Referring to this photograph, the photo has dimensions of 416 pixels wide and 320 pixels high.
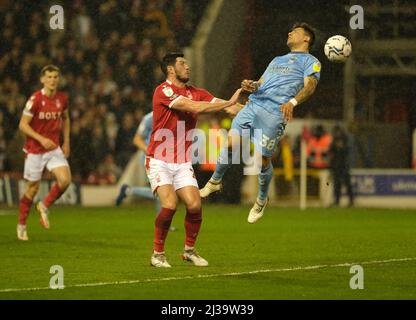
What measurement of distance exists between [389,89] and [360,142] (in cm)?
315

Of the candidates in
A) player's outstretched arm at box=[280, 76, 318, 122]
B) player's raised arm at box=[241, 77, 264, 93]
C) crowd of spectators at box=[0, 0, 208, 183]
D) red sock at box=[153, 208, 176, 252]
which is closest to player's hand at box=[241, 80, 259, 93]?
player's raised arm at box=[241, 77, 264, 93]

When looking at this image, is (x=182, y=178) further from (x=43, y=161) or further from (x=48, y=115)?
(x=43, y=161)

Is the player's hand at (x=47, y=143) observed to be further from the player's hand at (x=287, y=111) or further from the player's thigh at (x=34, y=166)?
the player's hand at (x=287, y=111)

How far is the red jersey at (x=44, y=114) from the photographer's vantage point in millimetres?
16391

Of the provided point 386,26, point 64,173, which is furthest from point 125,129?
point 64,173

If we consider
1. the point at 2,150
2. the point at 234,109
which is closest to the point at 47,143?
the point at 234,109

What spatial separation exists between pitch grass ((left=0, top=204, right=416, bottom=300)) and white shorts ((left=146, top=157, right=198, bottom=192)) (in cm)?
95

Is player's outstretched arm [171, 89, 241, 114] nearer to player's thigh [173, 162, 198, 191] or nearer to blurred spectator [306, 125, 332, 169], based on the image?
player's thigh [173, 162, 198, 191]

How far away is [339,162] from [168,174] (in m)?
14.3

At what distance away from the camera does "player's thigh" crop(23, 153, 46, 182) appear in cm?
1659

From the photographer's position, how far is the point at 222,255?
46.9ft

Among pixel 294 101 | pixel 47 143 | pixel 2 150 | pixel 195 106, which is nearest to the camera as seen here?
pixel 195 106

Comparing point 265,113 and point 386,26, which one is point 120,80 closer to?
point 386,26

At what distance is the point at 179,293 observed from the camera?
1048 centimetres
